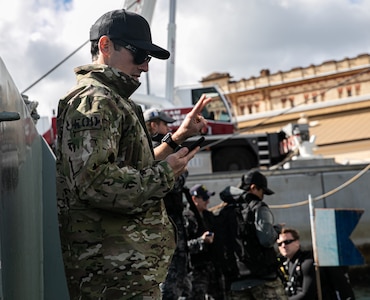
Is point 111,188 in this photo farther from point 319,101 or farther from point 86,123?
point 319,101

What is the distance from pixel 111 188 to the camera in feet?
6.75

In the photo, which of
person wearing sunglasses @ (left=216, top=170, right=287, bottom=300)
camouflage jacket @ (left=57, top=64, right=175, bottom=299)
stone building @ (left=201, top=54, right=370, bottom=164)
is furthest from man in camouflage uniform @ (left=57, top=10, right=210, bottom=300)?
stone building @ (left=201, top=54, right=370, bottom=164)

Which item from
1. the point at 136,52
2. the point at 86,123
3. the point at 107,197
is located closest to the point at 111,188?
the point at 107,197

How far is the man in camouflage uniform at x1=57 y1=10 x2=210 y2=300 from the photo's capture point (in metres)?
2.06

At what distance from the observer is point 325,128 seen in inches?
1330

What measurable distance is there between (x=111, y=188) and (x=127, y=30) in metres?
0.56

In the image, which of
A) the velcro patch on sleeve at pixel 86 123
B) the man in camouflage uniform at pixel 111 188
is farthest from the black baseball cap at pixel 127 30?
the velcro patch on sleeve at pixel 86 123

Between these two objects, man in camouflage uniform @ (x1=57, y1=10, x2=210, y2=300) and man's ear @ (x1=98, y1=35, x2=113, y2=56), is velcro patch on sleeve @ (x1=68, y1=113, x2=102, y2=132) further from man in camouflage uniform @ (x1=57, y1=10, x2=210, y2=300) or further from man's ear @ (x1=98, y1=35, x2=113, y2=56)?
man's ear @ (x1=98, y1=35, x2=113, y2=56)

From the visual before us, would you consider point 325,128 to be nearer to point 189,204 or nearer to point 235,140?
point 235,140

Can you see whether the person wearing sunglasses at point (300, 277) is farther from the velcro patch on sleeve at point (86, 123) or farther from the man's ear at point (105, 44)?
the velcro patch on sleeve at point (86, 123)

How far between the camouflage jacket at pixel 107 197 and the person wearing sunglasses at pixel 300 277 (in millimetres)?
3359

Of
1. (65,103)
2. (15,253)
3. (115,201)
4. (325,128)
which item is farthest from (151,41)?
(325,128)

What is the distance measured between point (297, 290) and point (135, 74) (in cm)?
362

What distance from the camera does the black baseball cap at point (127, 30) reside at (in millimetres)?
2314
